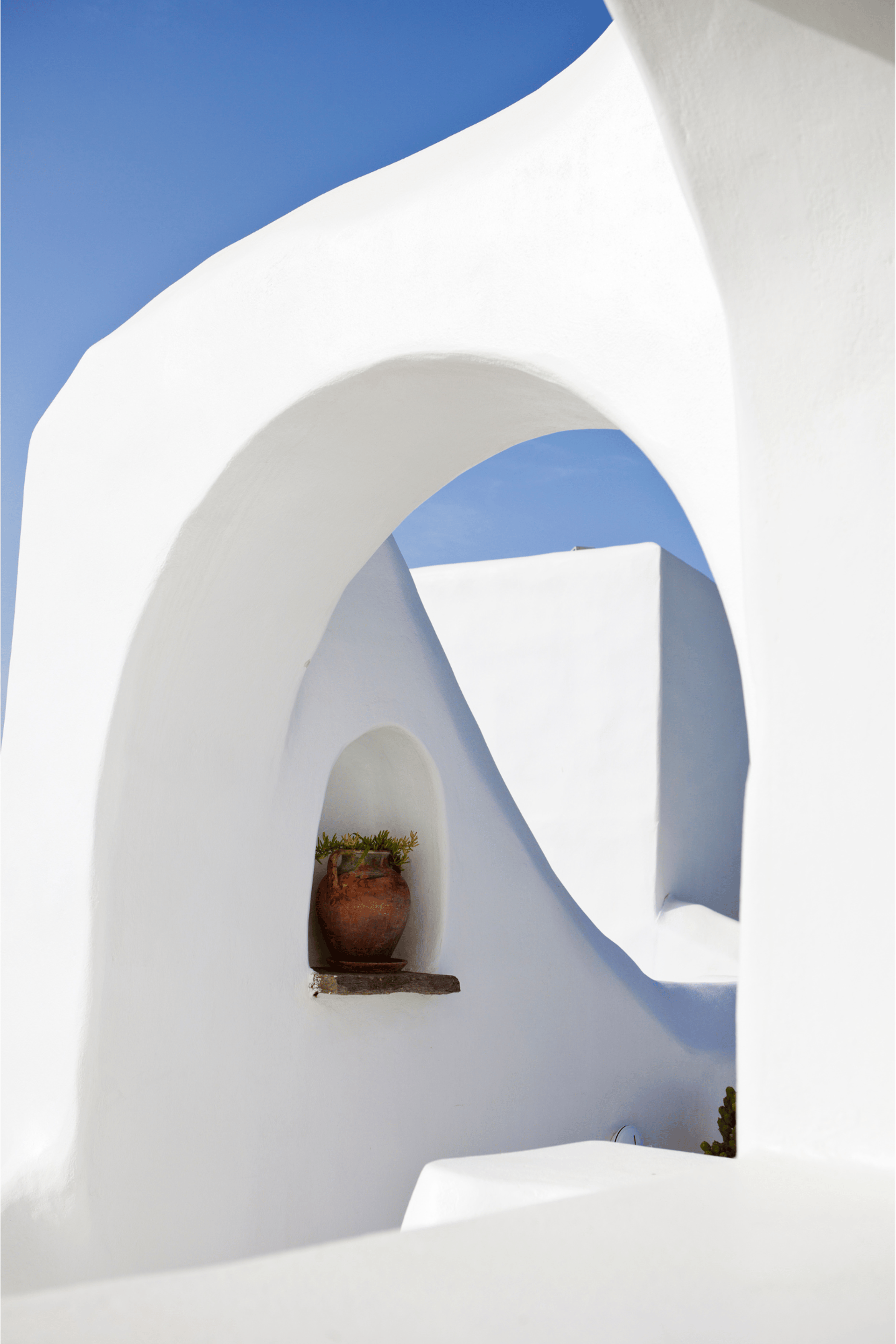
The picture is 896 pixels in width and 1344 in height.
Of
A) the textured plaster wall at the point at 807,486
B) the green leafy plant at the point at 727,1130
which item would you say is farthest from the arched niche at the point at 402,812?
the textured plaster wall at the point at 807,486

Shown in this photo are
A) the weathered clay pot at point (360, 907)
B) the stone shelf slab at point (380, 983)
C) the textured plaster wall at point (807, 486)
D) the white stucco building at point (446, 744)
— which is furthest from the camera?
the weathered clay pot at point (360, 907)

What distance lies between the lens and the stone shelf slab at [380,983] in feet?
12.6

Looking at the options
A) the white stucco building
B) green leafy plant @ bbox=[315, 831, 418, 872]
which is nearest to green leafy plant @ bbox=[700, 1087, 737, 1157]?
the white stucco building

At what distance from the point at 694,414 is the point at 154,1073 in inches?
101

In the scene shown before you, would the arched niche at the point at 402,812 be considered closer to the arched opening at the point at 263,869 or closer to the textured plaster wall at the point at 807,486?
the arched opening at the point at 263,869

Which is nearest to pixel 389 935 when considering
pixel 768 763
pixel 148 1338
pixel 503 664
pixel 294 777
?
pixel 294 777

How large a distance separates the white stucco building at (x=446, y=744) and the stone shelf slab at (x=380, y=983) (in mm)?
89

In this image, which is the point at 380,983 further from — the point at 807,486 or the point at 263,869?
the point at 807,486

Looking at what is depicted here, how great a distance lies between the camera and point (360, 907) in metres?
4.10

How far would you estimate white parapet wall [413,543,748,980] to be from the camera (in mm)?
7586

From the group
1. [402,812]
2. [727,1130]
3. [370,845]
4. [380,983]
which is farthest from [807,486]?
[727,1130]

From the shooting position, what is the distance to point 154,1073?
3441mm

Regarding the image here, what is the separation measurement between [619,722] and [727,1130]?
3341 mm

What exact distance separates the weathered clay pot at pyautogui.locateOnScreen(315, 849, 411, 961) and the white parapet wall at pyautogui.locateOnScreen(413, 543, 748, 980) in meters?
3.41
